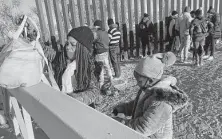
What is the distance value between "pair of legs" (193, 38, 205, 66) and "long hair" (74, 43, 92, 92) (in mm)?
4805

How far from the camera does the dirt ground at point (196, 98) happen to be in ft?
12.3

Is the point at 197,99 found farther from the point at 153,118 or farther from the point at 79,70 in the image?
the point at 153,118

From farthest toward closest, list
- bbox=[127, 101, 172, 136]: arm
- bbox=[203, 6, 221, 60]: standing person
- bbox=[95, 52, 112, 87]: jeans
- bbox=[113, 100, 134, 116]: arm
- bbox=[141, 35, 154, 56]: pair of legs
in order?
bbox=[141, 35, 154, 56]: pair of legs
bbox=[203, 6, 221, 60]: standing person
bbox=[95, 52, 112, 87]: jeans
bbox=[113, 100, 134, 116]: arm
bbox=[127, 101, 172, 136]: arm

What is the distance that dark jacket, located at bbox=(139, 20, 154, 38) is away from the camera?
23.7 feet

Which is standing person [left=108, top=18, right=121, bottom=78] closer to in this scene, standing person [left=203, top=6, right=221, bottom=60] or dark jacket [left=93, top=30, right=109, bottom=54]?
dark jacket [left=93, top=30, right=109, bottom=54]

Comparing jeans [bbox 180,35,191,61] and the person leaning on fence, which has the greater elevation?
the person leaning on fence

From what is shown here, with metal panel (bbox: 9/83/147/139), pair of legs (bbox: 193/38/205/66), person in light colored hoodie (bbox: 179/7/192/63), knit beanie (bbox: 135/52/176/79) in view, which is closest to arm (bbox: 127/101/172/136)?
knit beanie (bbox: 135/52/176/79)

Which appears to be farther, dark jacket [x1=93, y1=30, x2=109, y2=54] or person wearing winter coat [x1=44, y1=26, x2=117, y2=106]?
dark jacket [x1=93, y1=30, x2=109, y2=54]

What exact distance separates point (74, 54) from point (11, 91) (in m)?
1.01

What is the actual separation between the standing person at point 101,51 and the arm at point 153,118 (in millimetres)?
4044

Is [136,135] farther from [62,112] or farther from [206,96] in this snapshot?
[206,96]

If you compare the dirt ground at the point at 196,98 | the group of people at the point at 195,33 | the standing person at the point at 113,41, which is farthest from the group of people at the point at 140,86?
the group of people at the point at 195,33

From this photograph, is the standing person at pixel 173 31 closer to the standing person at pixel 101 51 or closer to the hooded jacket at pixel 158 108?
the standing person at pixel 101 51

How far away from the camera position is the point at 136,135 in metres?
0.73
